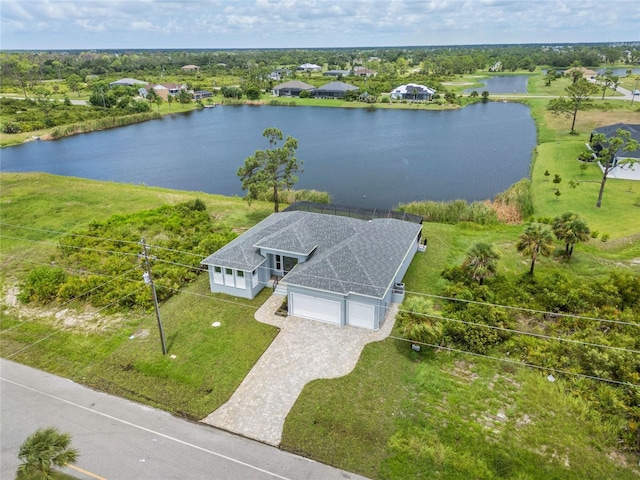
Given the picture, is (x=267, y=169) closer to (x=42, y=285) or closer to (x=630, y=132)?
(x=42, y=285)

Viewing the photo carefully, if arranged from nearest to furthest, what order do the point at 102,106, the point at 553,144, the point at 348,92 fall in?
the point at 553,144 < the point at 102,106 < the point at 348,92

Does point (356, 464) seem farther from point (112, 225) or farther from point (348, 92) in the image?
point (348, 92)

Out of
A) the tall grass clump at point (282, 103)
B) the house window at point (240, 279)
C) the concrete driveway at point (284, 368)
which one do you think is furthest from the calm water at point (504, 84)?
the concrete driveway at point (284, 368)

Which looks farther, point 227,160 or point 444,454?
point 227,160

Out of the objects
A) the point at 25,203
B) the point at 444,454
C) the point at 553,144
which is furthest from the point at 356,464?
the point at 553,144

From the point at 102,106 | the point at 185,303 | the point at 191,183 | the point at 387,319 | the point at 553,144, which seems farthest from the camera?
the point at 102,106

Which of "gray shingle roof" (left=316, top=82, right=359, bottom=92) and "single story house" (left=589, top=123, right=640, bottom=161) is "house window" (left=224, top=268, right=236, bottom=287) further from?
"gray shingle roof" (left=316, top=82, right=359, bottom=92)

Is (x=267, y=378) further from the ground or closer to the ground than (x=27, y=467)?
closer to the ground
